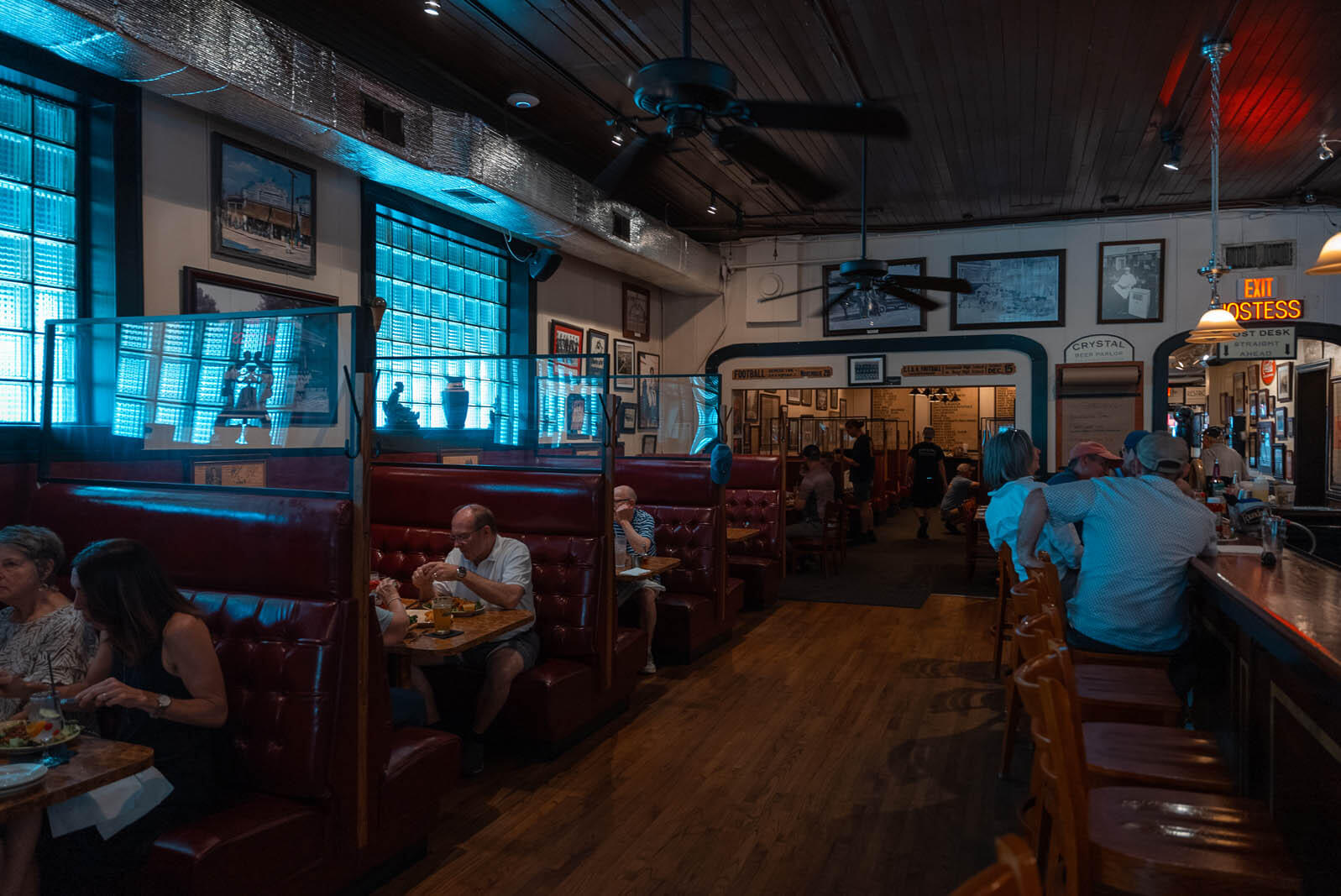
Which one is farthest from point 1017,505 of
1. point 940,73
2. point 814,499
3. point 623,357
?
point 623,357

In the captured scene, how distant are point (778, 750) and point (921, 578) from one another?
5251mm

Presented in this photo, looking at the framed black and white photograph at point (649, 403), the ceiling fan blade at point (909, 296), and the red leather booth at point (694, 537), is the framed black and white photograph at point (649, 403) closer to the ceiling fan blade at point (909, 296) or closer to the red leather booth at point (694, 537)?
the red leather booth at point (694, 537)

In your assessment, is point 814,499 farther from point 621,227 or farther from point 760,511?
point 621,227

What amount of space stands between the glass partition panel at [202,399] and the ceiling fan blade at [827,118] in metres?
2.00

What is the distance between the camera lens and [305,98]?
498 cm

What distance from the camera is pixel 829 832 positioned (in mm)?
3525

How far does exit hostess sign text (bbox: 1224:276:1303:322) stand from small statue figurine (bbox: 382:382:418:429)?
27.5 ft

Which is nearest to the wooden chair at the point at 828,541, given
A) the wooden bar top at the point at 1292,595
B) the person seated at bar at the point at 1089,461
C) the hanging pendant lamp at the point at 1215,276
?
the hanging pendant lamp at the point at 1215,276

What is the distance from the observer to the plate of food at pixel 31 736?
2107mm

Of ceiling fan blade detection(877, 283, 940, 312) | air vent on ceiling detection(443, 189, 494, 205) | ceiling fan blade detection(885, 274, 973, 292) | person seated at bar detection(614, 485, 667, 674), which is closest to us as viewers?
person seated at bar detection(614, 485, 667, 674)

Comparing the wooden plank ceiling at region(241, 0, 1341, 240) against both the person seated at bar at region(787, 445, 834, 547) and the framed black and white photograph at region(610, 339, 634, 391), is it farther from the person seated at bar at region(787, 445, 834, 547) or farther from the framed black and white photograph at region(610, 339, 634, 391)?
the person seated at bar at region(787, 445, 834, 547)

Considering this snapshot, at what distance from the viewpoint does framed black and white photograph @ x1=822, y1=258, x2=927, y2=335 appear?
10820mm

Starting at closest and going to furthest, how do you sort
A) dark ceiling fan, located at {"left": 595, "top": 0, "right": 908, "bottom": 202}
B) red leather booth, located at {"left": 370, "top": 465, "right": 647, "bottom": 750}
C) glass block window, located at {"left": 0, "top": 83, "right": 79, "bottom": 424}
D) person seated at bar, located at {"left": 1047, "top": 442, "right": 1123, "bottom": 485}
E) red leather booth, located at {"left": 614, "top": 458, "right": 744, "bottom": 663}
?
dark ceiling fan, located at {"left": 595, "top": 0, "right": 908, "bottom": 202} → red leather booth, located at {"left": 370, "top": 465, "right": 647, "bottom": 750} → glass block window, located at {"left": 0, "top": 83, "right": 79, "bottom": 424} → person seated at bar, located at {"left": 1047, "top": 442, "right": 1123, "bottom": 485} → red leather booth, located at {"left": 614, "top": 458, "right": 744, "bottom": 663}

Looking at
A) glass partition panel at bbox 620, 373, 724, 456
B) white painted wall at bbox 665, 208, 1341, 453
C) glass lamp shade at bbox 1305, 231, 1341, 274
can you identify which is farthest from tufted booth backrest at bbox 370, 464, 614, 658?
white painted wall at bbox 665, 208, 1341, 453
